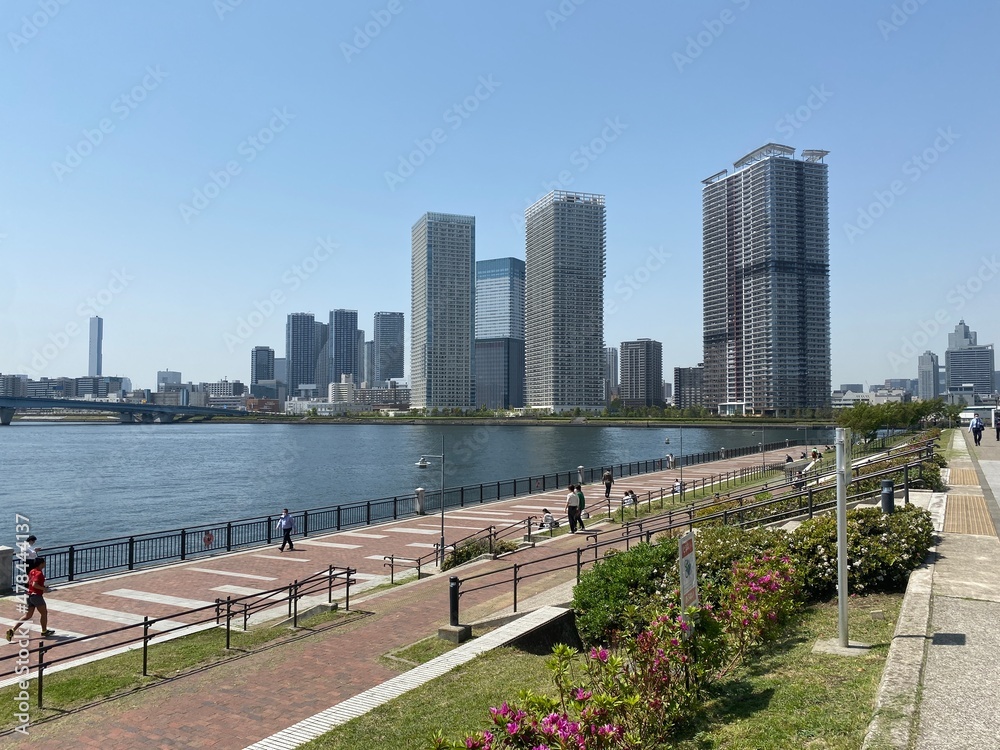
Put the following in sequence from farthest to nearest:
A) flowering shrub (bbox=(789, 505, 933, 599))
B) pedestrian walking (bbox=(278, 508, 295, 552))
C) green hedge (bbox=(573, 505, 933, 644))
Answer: pedestrian walking (bbox=(278, 508, 295, 552)) < flowering shrub (bbox=(789, 505, 933, 599)) < green hedge (bbox=(573, 505, 933, 644))

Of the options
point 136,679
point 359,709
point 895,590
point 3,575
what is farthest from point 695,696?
point 3,575

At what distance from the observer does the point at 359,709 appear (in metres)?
7.92

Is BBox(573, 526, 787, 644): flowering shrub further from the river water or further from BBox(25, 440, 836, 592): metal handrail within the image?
the river water

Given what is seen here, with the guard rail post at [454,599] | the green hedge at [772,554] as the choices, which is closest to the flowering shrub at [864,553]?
the green hedge at [772,554]

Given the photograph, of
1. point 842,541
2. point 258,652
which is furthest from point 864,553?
point 258,652

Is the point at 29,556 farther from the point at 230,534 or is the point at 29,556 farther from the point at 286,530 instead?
the point at 230,534

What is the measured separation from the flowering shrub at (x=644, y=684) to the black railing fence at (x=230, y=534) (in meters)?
17.2

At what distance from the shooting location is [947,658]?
674 centimetres

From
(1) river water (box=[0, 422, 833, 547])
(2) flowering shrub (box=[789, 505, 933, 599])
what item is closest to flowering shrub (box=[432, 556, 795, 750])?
(2) flowering shrub (box=[789, 505, 933, 599])

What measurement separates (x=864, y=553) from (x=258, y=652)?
370 inches

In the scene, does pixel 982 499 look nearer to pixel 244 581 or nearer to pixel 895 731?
pixel 895 731

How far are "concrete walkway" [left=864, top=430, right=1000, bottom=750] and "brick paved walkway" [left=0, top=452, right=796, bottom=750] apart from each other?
6301 millimetres

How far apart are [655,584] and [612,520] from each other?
1742 cm

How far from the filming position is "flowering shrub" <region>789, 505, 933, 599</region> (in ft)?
33.6
